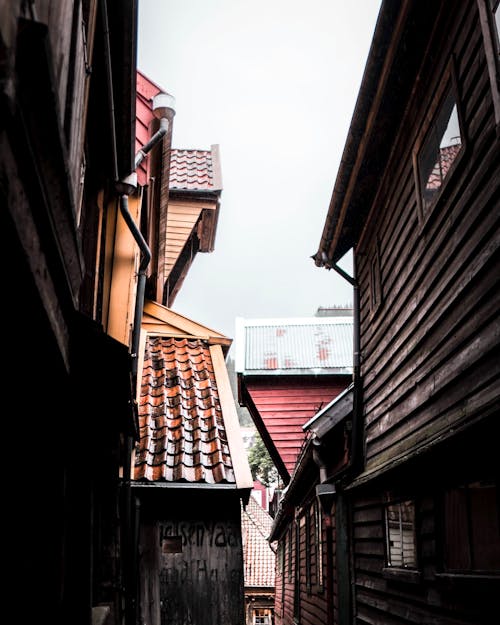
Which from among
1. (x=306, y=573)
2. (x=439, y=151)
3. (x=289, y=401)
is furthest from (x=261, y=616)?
(x=439, y=151)

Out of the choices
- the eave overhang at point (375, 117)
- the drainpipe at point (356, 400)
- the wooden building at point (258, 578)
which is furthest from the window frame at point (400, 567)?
the wooden building at point (258, 578)

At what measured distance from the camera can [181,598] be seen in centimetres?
576

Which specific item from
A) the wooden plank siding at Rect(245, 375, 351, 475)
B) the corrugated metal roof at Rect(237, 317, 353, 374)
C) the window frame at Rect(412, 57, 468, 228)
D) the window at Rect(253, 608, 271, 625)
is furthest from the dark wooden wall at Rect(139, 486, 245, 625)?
the window at Rect(253, 608, 271, 625)

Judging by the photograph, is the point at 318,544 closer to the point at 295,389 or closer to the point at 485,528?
the point at 295,389

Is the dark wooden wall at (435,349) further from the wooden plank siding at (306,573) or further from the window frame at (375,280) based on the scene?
the wooden plank siding at (306,573)

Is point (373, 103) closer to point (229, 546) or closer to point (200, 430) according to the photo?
point (200, 430)

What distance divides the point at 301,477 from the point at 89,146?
27.5ft

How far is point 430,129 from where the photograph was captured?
5.85 meters

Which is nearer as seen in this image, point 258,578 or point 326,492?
point 326,492

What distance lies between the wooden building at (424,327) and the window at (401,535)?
0.03 metres

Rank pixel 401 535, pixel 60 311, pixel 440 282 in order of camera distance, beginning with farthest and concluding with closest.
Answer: pixel 401 535, pixel 440 282, pixel 60 311

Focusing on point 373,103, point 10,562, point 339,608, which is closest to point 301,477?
point 339,608

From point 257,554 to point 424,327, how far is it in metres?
25.8

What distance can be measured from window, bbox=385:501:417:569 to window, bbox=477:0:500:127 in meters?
3.51
